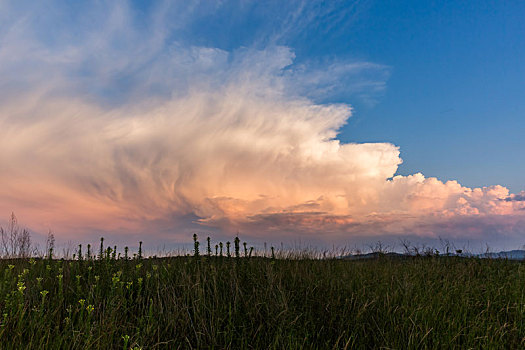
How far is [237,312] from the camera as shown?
5.42 m

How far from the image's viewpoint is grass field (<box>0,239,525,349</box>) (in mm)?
4641

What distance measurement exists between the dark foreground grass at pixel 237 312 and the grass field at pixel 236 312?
2cm

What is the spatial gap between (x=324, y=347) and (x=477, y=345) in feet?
7.79

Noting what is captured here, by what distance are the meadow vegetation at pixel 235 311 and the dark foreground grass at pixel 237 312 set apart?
0.02 m

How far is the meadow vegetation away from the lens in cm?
465

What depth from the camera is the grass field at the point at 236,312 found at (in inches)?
183

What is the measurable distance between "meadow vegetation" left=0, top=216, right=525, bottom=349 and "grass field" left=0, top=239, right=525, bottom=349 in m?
0.02

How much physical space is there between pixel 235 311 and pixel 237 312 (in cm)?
9

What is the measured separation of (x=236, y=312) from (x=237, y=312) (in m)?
0.06

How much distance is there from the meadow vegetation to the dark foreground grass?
19 millimetres

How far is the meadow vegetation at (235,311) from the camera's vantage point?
4.65 metres

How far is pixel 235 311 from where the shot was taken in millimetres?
5344

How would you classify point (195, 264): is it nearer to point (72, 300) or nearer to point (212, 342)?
point (72, 300)

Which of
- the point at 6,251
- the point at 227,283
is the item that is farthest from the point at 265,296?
the point at 6,251
